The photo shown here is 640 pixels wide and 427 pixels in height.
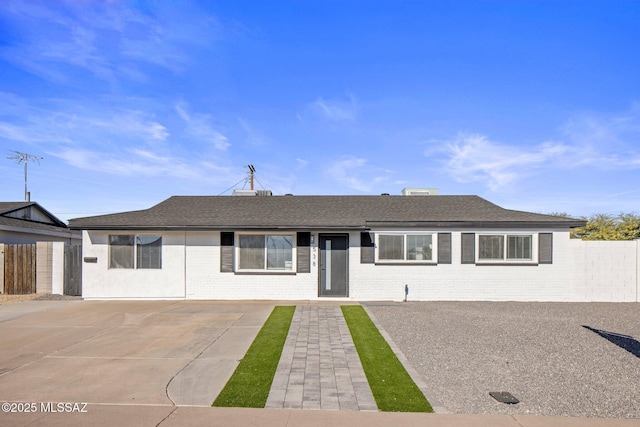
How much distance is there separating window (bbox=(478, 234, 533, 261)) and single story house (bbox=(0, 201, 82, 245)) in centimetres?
1594

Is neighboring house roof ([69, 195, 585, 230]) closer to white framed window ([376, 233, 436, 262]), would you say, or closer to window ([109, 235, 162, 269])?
white framed window ([376, 233, 436, 262])

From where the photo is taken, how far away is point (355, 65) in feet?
47.8

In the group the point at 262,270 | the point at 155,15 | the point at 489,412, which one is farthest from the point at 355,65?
the point at 489,412

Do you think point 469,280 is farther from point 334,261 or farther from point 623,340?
point 623,340

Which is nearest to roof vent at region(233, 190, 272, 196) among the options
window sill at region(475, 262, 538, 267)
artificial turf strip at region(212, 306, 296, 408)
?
window sill at region(475, 262, 538, 267)

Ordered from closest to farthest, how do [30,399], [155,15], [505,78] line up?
[30,399] < [155,15] < [505,78]

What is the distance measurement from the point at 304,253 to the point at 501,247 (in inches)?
271

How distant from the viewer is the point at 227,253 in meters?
14.0

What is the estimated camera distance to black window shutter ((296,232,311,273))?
14.0 m

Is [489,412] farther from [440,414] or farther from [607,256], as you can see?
[607,256]

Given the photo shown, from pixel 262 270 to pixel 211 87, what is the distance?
22.6 feet

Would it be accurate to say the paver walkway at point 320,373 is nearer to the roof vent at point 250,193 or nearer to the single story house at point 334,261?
the single story house at point 334,261

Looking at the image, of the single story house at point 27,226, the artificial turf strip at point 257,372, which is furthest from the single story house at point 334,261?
the artificial turf strip at point 257,372

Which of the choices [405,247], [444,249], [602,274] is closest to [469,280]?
[444,249]
